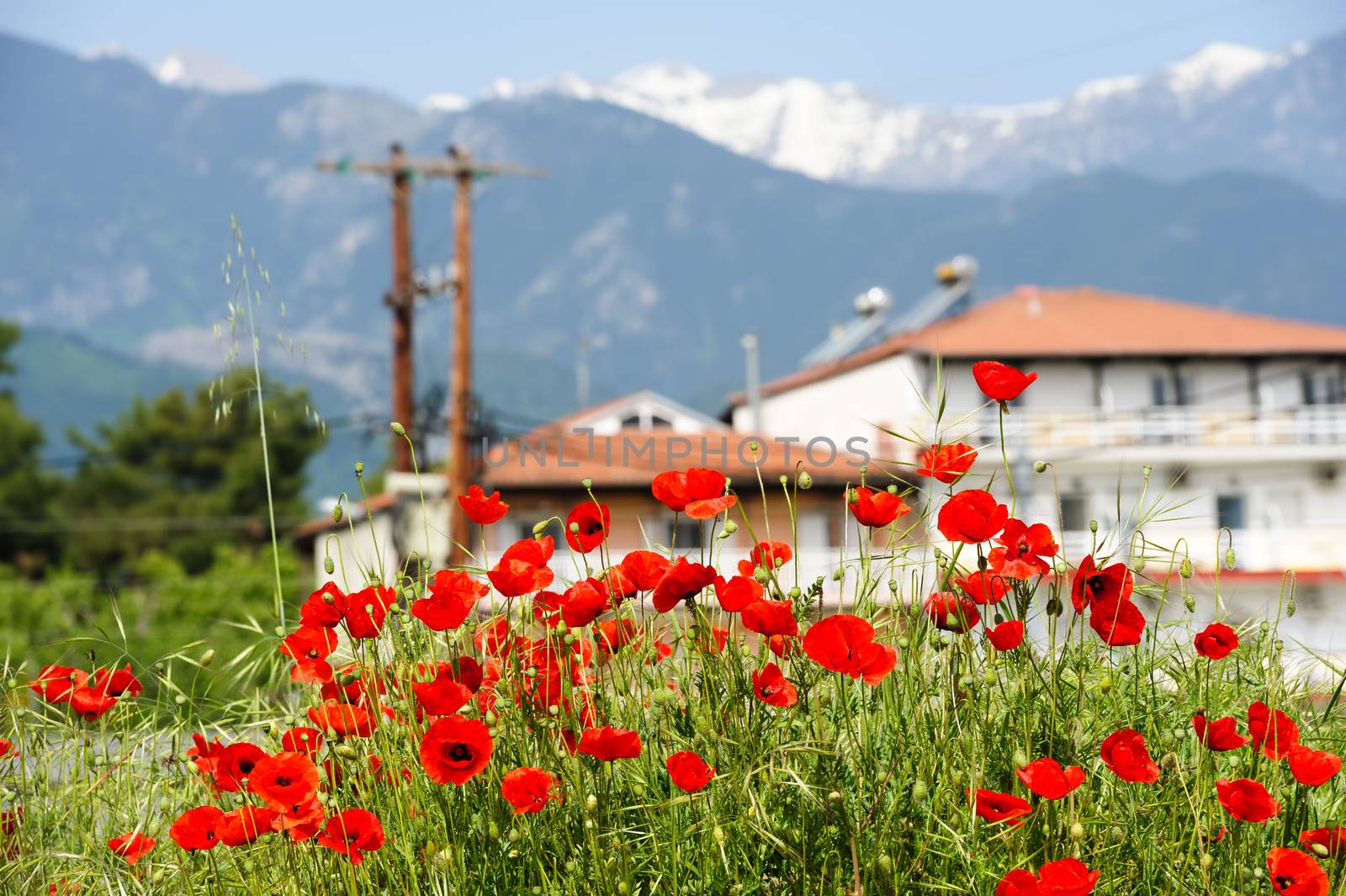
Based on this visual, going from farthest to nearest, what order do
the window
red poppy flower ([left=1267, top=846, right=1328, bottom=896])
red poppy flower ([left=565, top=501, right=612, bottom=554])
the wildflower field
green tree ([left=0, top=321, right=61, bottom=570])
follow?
green tree ([left=0, top=321, right=61, bottom=570]) → the window → red poppy flower ([left=565, top=501, right=612, bottom=554]) → the wildflower field → red poppy flower ([left=1267, top=846, right=1328, bottom=896])

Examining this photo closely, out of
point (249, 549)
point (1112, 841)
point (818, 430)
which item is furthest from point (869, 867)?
point (249, 549)

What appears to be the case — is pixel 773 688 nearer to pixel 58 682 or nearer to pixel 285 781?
pixel 285 781

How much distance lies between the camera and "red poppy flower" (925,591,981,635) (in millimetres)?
1979

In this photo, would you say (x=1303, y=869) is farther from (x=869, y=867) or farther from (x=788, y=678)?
(x=788, y=678)

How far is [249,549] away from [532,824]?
166ft

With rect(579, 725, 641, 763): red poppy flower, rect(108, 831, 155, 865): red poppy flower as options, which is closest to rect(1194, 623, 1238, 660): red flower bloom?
rect(579, 725, 641, 763): red poppy flower

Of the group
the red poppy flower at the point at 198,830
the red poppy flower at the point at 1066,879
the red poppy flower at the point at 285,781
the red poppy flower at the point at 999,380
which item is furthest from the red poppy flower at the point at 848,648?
the red poppy flower at the point at 198,830

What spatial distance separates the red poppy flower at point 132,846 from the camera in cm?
206

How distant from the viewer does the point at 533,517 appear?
22.2 metres

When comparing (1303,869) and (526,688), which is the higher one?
(526,688)

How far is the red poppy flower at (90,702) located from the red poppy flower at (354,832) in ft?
2.64

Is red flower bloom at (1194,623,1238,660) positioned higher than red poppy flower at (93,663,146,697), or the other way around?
red flower bloom at (1194,623,1238,660)

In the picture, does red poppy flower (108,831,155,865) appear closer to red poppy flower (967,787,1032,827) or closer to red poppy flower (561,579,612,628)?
red poppy flower (561,579,612,628)

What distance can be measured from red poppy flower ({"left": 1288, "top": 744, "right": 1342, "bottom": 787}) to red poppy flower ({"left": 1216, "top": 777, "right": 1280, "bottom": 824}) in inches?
3.6
